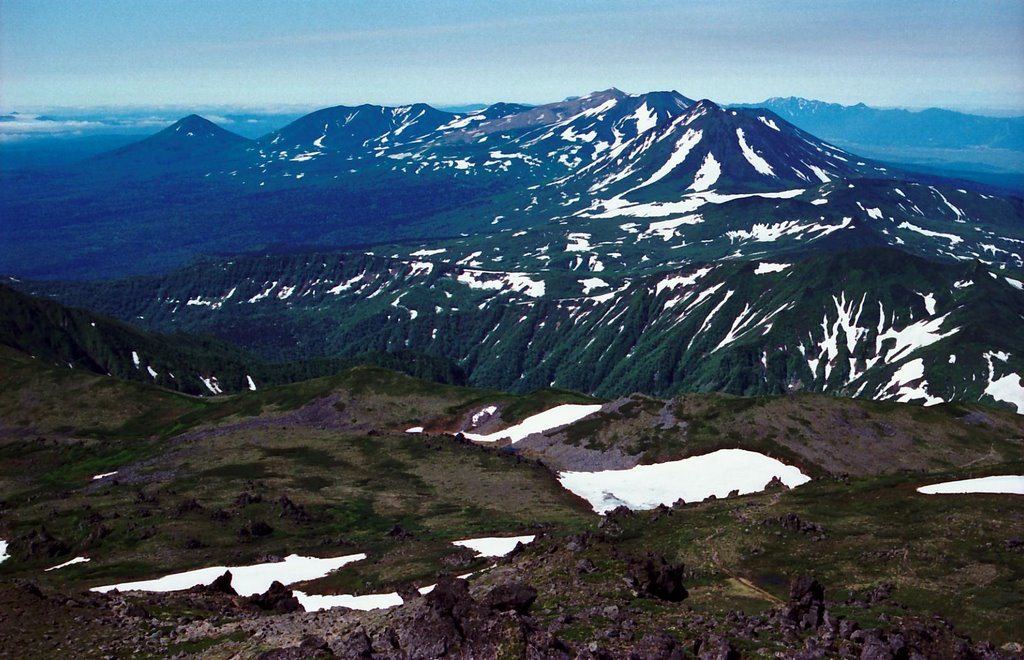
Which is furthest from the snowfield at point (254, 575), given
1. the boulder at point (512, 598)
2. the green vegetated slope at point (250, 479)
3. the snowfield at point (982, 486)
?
the snowfield at point (982, 486)

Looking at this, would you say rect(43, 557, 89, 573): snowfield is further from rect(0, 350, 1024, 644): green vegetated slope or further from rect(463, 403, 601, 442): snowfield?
rect(463, 403, 601, 442): snowfield

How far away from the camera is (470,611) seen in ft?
123

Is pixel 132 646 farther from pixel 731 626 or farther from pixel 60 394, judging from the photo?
pixel 60 394

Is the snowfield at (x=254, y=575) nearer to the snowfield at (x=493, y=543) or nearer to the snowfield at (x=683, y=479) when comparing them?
the snowfield at (x=493, y=543)

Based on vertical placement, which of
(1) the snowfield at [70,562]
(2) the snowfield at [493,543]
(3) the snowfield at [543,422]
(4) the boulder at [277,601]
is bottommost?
(3) the snowfield at [543,422]

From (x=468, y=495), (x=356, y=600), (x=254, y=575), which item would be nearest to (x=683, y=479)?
(x=468, y=495)

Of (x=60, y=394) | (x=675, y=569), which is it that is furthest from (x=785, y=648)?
(x=60, y=394)

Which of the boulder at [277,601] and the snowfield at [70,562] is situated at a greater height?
the boulder at [277,601]

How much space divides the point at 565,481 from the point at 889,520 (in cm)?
5848

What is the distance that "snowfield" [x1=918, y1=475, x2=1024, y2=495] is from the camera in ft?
229

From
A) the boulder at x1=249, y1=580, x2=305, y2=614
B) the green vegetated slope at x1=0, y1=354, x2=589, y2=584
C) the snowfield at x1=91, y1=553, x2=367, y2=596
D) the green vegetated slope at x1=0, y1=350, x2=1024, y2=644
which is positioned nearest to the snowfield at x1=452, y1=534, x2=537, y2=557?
the green vegetated slope at x1=0, y1=350, x2=1024, y2=644

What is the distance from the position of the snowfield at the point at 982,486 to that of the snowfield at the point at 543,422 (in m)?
80.2

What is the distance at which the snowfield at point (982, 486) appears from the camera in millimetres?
69875

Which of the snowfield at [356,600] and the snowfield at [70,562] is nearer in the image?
Answer: the snowfield at [356,600]
